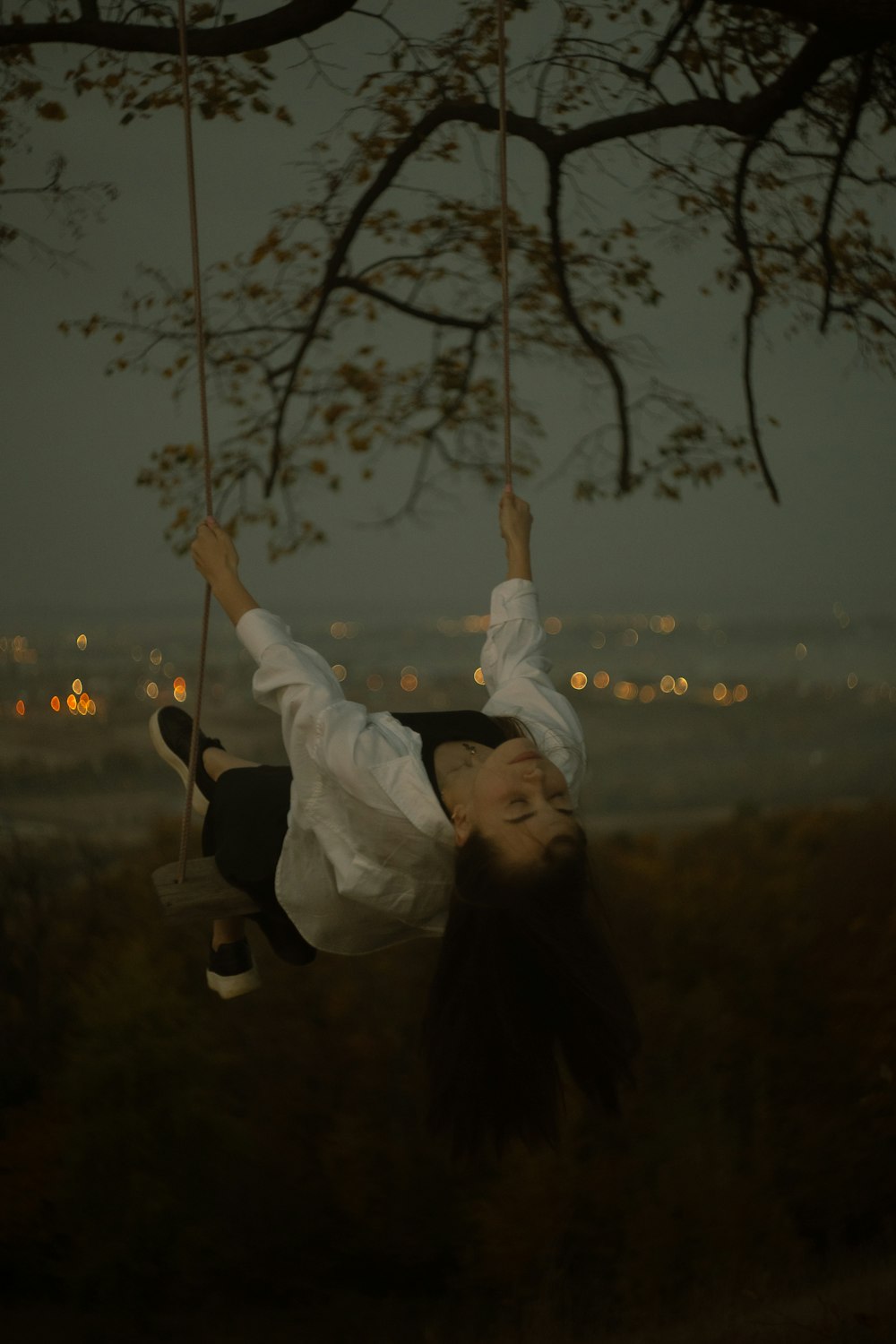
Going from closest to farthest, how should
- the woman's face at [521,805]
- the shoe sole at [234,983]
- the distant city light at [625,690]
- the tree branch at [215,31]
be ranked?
the woman's face at [521,805], the shoe sole at [234,983], the tree branch at [215,31], the distant city light at [625,690]

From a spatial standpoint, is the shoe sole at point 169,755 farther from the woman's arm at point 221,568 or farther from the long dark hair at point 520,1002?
the long dark hair at point 520,1002

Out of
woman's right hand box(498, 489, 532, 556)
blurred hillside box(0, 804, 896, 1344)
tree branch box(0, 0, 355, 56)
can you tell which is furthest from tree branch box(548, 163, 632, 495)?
blurred hillside box(0, 804, 896, 1344)

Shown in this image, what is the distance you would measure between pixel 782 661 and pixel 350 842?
9.81 ft

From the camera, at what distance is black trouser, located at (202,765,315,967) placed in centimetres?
223

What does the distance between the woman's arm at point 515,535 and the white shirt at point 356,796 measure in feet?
0.65

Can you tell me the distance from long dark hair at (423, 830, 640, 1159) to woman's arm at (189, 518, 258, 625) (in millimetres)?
549

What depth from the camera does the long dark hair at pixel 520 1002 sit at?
2.07 m

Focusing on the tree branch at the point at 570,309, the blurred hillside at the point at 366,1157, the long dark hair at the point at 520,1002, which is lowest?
the blurred hillside at the point at 366,1157

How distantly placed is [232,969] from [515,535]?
997mm

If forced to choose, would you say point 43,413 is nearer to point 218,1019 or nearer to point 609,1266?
point 218,1019

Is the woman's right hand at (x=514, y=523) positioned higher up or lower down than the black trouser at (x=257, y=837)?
higher up

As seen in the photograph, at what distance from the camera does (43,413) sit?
13.5ft

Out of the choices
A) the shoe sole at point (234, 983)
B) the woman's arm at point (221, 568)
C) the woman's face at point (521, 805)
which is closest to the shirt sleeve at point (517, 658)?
the woman's face at point (521, 805)

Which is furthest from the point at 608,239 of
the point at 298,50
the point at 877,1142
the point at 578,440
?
the point at 877,1142
